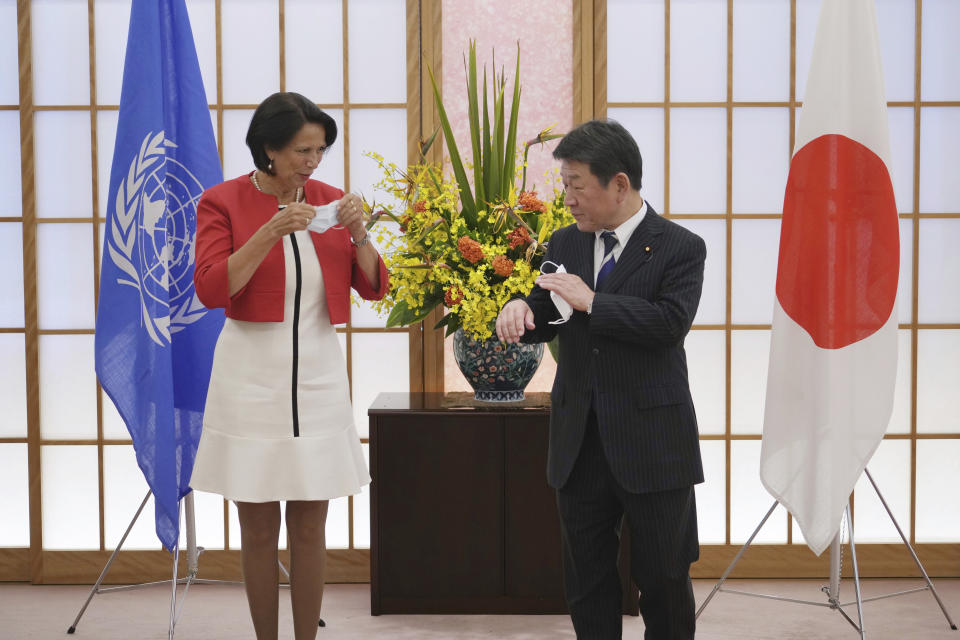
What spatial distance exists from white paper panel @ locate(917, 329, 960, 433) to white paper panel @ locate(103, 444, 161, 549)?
308 cm

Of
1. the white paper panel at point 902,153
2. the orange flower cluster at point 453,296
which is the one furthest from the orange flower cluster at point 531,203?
the white paper panel at point 902,153

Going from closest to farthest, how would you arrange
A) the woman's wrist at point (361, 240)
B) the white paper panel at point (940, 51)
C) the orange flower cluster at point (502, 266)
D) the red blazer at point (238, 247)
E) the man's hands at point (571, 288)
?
the man's hands at point (571, 288), the red blazer at point (238, 247), the woman's wrist at point (361, 240), the orange flower cluster at point (502, 266), the white paper panel at point (940, 51)

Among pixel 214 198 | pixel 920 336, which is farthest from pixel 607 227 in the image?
pixel 920 336

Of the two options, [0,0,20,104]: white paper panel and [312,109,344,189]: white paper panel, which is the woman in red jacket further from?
[0,0,20,104]: white paper panel

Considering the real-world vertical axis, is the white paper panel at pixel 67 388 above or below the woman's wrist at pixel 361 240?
below

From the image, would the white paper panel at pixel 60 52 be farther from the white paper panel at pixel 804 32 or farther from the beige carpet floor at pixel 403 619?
the white paper panel at pixel 804 32

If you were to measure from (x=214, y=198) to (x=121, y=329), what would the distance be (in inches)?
33.8

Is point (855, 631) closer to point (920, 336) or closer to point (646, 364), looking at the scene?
point (920, 336)

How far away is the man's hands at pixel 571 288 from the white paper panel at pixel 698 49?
1858mm

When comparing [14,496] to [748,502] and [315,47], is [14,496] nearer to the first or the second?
[315,47]

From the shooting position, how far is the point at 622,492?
194cm

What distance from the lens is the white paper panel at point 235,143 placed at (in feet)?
11.3

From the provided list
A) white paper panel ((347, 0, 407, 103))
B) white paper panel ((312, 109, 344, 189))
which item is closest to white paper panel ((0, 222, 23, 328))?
white paper panel ((312, 109, 344, 189))

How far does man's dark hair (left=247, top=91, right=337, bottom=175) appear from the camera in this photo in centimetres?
211
